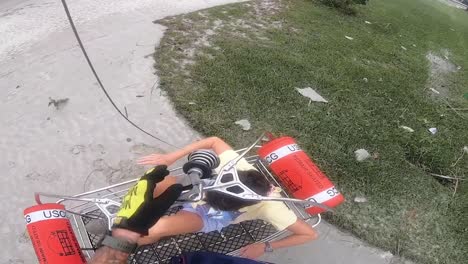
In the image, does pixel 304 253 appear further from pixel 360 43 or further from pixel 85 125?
pixel 360 43

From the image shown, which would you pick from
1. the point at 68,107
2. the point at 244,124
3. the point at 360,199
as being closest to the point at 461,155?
the point at 360,199

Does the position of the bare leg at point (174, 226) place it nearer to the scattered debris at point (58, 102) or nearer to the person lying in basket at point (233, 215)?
the person lying in basket at point (233, 215)

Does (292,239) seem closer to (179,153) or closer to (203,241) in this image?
(203,241)

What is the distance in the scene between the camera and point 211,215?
7.60 ft

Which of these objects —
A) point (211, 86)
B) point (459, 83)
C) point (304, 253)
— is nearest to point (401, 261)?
point (304, 253)

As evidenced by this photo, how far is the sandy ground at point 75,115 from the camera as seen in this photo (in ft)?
9.55

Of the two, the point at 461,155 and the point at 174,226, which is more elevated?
the point at 174,226

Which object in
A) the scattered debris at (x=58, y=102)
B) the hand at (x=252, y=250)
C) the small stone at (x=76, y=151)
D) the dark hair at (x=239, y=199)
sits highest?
the dark hair at (x=239, y=199)

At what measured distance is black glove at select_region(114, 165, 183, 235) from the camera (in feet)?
6.20

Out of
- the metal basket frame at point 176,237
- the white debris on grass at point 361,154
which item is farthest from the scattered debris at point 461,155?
the metal basket frame at point 176,237

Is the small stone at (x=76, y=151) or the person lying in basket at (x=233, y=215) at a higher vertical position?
the person lying in basket at (x=233, y=215)

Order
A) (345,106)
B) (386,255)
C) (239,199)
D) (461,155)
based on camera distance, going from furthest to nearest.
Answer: (345,106)
(461,155)
(386,255)
(239,199)

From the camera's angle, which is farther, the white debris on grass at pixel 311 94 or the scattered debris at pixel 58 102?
the white debris on grass at pixel 311 94

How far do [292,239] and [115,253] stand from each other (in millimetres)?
992
